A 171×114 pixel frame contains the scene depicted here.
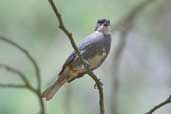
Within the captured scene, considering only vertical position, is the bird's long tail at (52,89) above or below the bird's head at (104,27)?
below

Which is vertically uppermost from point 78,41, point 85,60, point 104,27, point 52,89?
point 78,41

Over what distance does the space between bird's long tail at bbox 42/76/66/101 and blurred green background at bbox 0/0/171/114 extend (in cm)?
218

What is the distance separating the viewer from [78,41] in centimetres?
644

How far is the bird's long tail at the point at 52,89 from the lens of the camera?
334cm

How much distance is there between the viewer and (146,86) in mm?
6629

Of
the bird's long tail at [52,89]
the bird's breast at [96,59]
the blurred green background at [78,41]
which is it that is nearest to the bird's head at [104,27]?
the bird's breast at [96,59]

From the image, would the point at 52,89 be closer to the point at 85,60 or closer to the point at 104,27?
the point at 85,60

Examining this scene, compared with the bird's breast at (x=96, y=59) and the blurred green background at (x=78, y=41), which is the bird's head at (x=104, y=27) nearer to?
the bird's breast at (x=96, y=59)

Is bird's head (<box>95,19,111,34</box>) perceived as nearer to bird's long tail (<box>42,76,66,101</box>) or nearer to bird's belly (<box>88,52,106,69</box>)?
bird's belly (<box>88,52,106,69</box>)

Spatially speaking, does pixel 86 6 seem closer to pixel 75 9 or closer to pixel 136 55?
pixel 75 9

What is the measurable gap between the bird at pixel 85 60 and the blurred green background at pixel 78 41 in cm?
202

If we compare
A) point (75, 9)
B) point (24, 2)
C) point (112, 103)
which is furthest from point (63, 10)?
point (112, 103)

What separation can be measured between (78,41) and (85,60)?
308 centimetres

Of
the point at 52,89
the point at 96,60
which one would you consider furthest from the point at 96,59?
the point at 52,89
